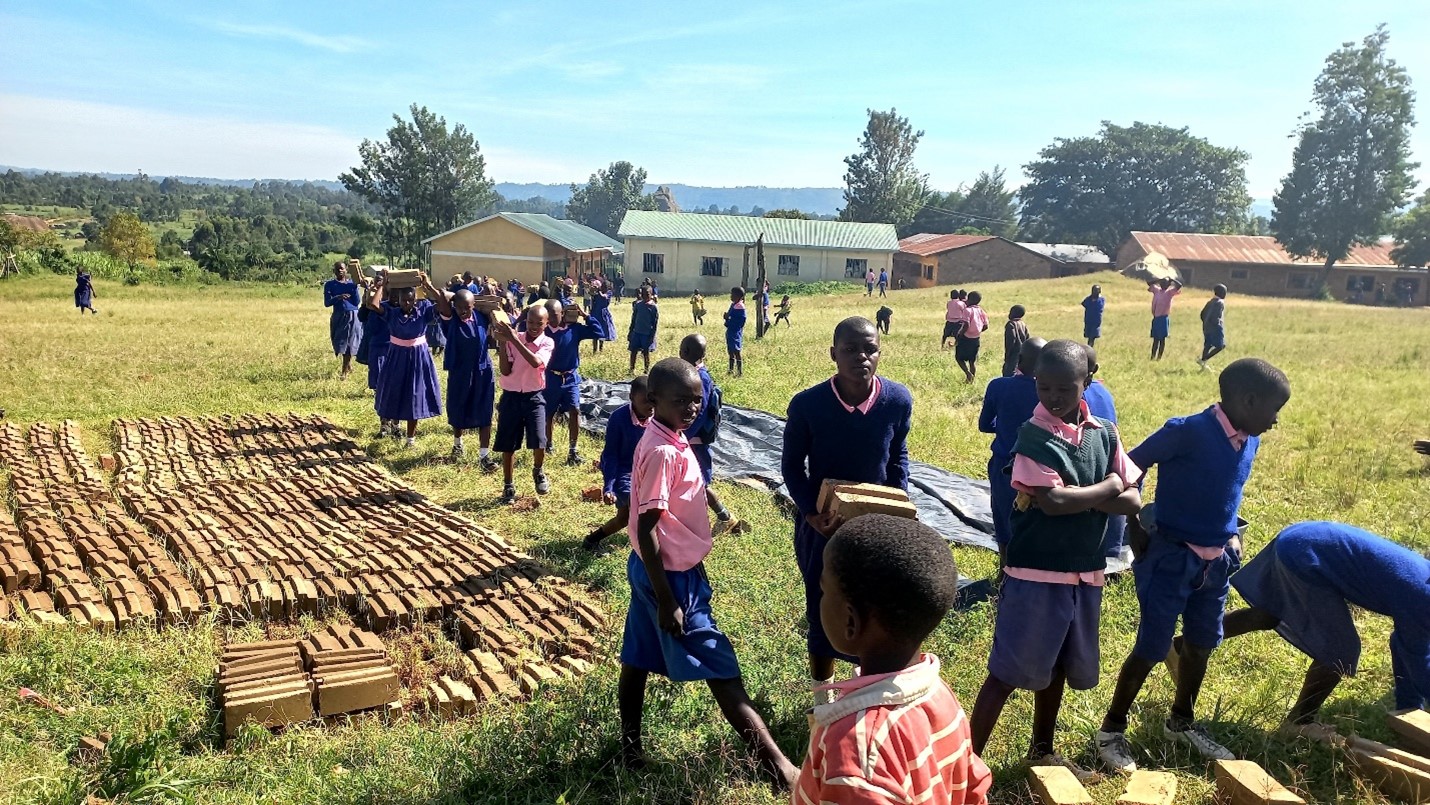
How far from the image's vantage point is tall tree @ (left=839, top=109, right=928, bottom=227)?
64688 mm

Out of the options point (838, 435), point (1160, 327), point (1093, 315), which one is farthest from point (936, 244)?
point (838, 435)

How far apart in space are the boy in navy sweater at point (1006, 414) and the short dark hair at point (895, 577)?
124 inches

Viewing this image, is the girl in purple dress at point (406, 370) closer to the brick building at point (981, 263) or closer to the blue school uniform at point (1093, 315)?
the blue school uniform at point (1093, 315)

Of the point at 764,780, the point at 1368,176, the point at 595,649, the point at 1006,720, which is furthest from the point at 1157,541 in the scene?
the point at 1368,176

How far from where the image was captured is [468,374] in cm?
788

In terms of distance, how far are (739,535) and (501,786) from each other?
330 centimetres

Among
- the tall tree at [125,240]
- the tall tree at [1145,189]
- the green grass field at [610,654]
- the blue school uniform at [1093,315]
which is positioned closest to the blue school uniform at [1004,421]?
the green grass field at [610,654]

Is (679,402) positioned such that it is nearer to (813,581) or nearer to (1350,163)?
(813,581)

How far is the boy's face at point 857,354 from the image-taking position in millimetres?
3305

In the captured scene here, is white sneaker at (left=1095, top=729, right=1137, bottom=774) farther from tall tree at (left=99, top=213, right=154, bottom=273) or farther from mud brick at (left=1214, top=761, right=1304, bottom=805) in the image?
tall tree at (left=99, top=213, right=154, bottom=273)

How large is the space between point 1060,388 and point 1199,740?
1718 millimetres

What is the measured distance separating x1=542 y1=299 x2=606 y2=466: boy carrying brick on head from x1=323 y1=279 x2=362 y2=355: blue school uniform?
5.14 meters

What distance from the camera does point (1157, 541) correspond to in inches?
135

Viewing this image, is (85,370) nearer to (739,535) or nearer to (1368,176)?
(739,535)
